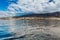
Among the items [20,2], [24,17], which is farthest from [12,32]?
[20,2]

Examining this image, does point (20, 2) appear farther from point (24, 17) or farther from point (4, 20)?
point (4, 20)

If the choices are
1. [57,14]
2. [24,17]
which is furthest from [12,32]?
[57,14]

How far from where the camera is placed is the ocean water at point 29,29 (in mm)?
1746

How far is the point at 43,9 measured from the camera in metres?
1.83

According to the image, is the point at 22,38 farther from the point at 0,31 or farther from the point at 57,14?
the point at 57,14

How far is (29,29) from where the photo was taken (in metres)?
1.78

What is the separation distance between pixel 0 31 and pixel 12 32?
0.15m

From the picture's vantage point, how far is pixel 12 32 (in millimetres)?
1767

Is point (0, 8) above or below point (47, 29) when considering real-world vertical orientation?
above

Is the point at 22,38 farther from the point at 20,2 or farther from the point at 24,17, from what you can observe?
the point at 20,2

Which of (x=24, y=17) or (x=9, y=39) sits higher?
(x=24, y=17)

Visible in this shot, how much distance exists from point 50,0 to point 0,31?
762 mm

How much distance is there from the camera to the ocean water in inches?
68.7

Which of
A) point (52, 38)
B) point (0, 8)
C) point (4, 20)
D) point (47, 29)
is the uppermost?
point (0, 8)
